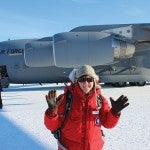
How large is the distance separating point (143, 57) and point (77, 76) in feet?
59.3

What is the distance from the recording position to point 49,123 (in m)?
3.78

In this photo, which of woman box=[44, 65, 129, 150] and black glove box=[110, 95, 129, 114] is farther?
black glove box=[110, 95, 129, 114]

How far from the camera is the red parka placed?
375cm

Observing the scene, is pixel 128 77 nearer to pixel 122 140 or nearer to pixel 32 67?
pixel 32 67

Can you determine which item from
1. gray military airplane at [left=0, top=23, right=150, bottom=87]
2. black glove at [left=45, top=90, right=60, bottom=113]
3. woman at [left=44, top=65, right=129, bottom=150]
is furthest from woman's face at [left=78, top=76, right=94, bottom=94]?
gray military airplane at [left=0, top=23, right=150, bottom=87]

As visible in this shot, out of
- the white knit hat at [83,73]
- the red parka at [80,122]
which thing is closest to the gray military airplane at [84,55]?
the white knit hat at [83,73]

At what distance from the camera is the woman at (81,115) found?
12.3ft

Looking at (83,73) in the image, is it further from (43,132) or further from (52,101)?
(43,132)

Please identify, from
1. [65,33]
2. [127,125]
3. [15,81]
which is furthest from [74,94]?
[15,81]

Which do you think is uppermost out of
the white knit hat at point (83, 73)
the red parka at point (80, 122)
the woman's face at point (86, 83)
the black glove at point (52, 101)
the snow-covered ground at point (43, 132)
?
the white knit hat at point (83, 73)

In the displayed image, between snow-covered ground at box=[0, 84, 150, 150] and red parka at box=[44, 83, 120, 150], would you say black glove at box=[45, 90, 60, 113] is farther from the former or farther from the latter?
snow-covered ground at box=[0, 84, 150, 150]

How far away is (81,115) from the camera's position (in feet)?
12.4

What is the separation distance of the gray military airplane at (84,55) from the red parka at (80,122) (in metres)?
15.4

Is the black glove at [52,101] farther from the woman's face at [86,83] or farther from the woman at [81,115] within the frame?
the woman's face at [86,83]
